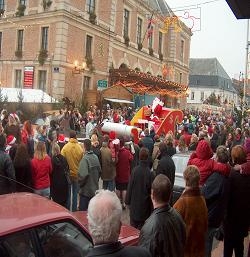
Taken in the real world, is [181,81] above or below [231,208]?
above

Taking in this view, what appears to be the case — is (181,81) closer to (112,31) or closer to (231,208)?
(112,31)

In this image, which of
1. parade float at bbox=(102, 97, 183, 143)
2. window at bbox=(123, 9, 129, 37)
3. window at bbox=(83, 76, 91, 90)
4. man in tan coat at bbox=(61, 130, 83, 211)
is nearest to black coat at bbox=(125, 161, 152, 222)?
man in tan coat at bbox=(61, 130, 83, 211)

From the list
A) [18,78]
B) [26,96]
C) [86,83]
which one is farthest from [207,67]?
[26,96]

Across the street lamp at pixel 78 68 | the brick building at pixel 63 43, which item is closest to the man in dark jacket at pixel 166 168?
the brick building at pixel 63 43

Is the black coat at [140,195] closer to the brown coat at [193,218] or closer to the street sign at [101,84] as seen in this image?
the brown coat at [193,218]

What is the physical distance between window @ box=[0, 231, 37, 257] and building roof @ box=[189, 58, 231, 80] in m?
89.8

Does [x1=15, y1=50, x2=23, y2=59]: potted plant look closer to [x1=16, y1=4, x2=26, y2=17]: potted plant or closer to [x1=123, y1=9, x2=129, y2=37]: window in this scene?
[x1=16, y1=4, x2=26, y2=17]: potted plant

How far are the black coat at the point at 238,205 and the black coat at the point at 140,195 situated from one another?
124 centimetres

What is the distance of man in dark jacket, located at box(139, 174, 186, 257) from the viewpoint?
3676mm

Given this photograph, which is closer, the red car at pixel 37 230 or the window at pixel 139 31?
the red car at pixel 37 230

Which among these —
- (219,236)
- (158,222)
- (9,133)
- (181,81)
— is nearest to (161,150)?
(219,236)

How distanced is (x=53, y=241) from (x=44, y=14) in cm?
2773

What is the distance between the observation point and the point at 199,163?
6.33 metres

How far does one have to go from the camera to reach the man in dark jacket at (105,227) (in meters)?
2.53
